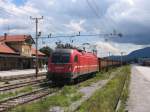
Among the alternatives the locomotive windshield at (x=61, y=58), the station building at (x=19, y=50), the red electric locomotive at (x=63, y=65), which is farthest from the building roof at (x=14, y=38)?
the locomotive windshield at (x=61, y=58)

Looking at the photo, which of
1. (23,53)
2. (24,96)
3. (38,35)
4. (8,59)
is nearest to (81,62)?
(24,96)

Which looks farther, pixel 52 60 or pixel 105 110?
pixel 52 60

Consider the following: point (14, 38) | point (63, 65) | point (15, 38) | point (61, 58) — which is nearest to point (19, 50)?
point (15, 38)

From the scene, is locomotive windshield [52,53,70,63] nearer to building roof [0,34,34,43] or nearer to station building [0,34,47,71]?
station building [0,34,47,71]

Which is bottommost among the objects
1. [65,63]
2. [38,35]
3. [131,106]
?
[131,106]

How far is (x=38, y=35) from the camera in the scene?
63375 mm

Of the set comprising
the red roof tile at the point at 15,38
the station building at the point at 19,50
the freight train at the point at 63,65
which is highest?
the red roof tile at the point at 15,38

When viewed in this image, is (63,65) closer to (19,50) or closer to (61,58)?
(61,58)

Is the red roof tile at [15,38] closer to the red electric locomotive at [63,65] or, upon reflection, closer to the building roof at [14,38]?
the building roof at [14,38]

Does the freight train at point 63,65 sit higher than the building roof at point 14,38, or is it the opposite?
the building roof at point 14,38

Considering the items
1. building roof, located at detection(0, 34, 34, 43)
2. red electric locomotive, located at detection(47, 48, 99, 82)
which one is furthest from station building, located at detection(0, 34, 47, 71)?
red electric locomotive, located at detection(47, 48, 99, 82)

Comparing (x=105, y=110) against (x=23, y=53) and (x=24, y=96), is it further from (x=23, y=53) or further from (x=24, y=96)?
(x=23, y=53)

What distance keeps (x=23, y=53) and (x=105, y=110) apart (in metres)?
74.1

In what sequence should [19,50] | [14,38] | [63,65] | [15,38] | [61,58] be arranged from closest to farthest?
[63,65] < [61,58] < [19,50] < [15,38] < [14,38]
